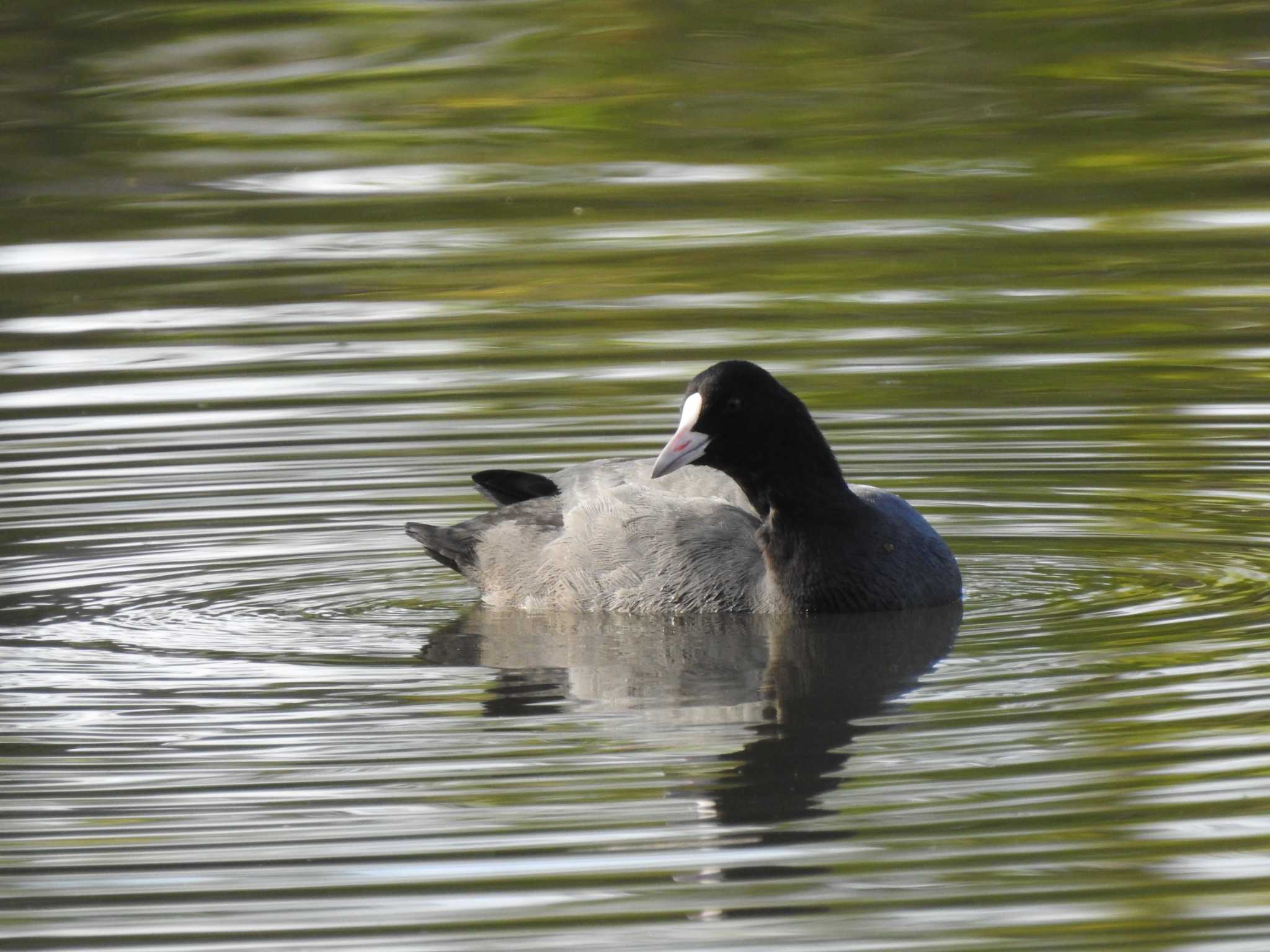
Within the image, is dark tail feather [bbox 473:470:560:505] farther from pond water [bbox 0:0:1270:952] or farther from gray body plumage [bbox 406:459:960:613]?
pond water [bbox 0:0:1270:952]

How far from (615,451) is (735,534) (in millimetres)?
2564

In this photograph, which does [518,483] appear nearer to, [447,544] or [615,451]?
[447,544]

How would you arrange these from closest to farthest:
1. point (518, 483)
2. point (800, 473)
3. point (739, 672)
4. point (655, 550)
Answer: point (739, 672) < point (800, 473) < point (655, 550) < point (518, 483)

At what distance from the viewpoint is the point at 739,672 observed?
8.23 meters

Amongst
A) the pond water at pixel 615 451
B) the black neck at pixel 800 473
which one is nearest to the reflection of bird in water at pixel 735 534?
the black neck at pixel 800 473

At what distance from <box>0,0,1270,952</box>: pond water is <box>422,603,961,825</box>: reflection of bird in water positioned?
1.2 inches

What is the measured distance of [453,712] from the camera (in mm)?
7605

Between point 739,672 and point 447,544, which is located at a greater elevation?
point 447,544

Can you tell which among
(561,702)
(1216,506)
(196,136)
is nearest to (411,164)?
(196,136)

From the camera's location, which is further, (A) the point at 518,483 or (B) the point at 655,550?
(A) the point at 518,483

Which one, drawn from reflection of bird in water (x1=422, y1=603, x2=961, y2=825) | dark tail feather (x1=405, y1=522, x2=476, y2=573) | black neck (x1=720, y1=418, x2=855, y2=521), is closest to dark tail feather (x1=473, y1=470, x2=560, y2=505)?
dark tail feather (x1=405, y1=522, x2=476, y2=573)

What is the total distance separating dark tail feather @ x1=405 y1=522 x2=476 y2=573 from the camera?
962cm

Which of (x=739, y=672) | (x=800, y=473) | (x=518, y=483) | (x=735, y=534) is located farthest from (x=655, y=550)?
(x=739, y=672)

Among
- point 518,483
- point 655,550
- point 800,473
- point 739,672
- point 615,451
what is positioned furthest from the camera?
point 615,451
